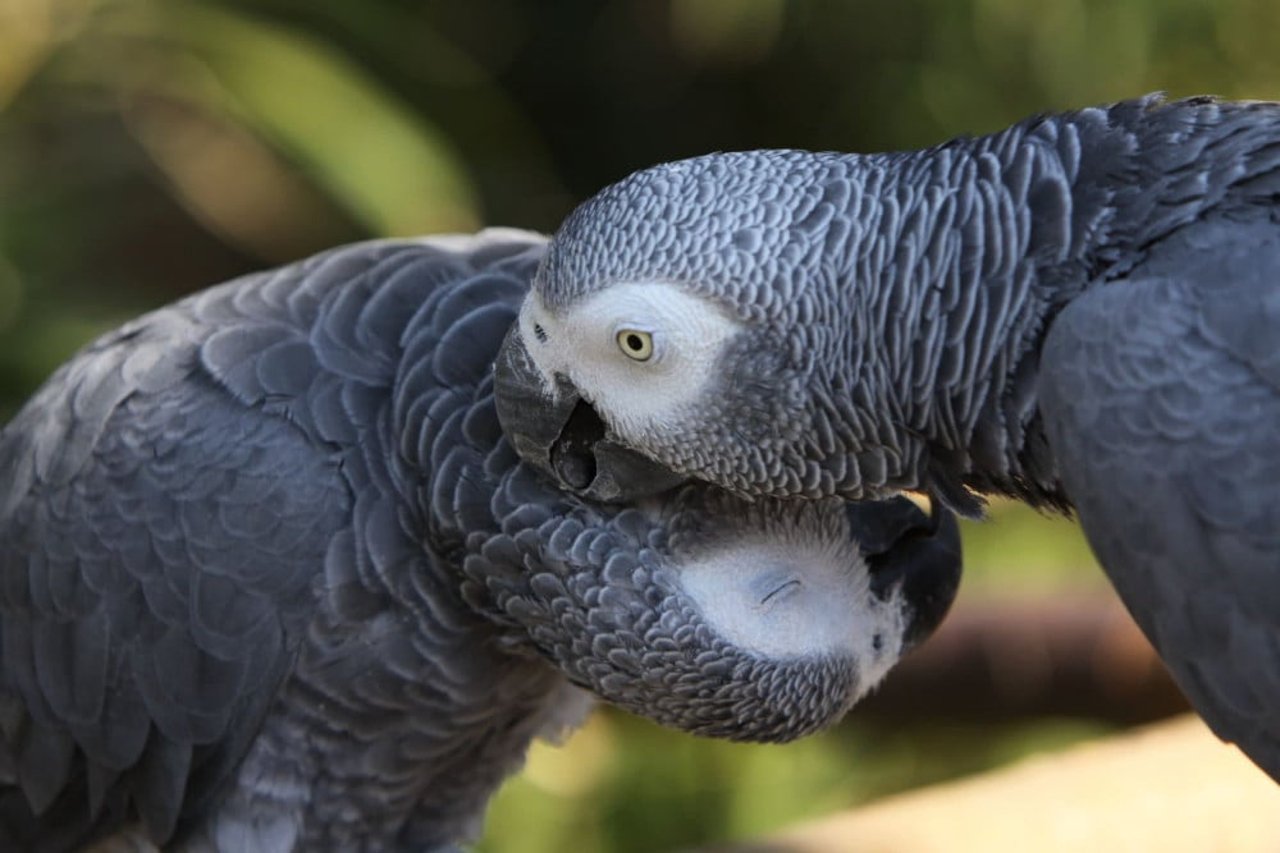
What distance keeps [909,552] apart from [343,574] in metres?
0.57

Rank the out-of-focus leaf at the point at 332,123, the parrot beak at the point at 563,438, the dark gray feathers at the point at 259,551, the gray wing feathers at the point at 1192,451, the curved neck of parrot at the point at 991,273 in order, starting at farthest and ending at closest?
the out-of-focus leaf at the point at 332,123, the dark gray feathers at the point at 259,551, the parrot beak at the point at 563,438, the curved neck of parrot at the point at 991,273, the gray wing feathers at the point at 1192,451

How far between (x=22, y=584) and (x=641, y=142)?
2800mm

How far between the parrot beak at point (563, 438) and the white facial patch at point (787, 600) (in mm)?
103

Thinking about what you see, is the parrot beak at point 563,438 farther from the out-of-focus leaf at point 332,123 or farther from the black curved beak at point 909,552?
the out-of-focus leaf at point 332,123

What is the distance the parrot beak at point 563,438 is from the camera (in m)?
1.27

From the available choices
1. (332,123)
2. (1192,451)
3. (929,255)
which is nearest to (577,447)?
(929,255)

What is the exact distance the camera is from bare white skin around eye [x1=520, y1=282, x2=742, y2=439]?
→ 3.87 feet

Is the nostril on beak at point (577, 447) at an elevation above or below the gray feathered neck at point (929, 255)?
below

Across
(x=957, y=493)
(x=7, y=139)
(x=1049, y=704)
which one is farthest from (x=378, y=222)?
(x=957, y=493)

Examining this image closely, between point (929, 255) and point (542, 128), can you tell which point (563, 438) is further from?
point (542, 128)

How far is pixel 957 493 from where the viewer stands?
122cm

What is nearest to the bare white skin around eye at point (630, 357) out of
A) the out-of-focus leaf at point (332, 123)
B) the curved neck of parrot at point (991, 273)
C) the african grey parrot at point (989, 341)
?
the african grey parrot at point (989, 341)

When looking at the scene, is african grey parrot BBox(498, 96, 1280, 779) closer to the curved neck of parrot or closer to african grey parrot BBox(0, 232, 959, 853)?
the curved neck of parrot

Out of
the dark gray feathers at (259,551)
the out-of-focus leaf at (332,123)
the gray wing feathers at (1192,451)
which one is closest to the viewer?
the gray wing feathers at (1192,451)
